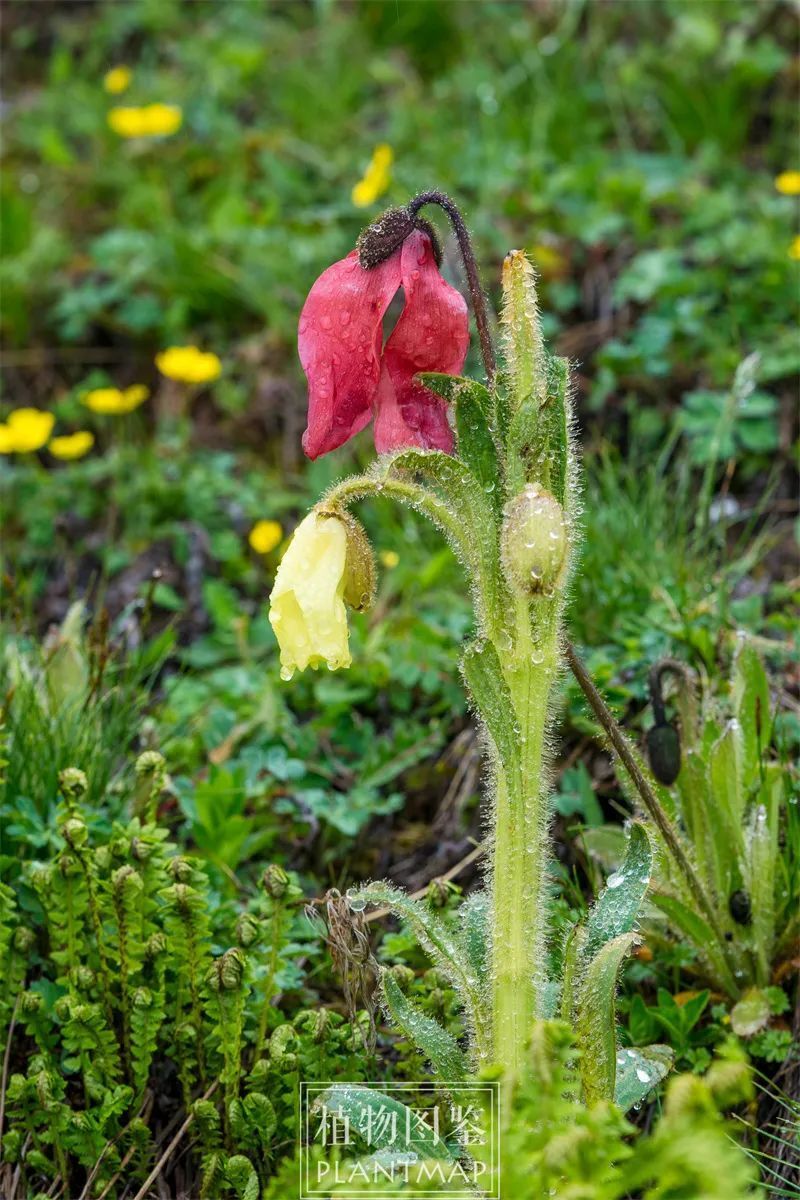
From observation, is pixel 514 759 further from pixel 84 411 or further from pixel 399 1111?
pixel 84 411

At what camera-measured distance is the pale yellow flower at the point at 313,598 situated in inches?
59.7

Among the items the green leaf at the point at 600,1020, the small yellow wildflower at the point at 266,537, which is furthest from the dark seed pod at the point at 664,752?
the small yellow wildflower at the point at 266,537

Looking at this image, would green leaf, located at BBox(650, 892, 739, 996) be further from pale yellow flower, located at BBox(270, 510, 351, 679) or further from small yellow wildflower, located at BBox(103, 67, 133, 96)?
small yellow wildflower, located at BBox(103, 67, 133, 96)

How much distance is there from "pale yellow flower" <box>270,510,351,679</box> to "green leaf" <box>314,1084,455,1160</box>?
52cm

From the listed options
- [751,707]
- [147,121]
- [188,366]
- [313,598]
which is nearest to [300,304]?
[188,366]

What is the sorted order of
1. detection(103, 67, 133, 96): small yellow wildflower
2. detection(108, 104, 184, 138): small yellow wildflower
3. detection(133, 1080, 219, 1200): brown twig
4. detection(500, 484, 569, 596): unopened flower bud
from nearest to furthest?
detection(500, 484, 569, 596): unopened flower bud → detection(133, 1080, 219, 1200): brown twig → detection(108, 104, 184, 138): small yellow wildflower → detection(103, 67, 133, 96): small yellow wildflower

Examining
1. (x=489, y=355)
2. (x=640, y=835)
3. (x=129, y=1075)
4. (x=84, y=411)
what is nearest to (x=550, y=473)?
(x=489, y=355)

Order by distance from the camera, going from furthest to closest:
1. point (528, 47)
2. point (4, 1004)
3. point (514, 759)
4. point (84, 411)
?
point (528, 47) → point (84, 411) → point (4, 1004) → point (514, 759)

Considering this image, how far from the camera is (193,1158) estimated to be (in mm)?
1931

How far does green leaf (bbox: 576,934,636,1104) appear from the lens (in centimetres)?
152

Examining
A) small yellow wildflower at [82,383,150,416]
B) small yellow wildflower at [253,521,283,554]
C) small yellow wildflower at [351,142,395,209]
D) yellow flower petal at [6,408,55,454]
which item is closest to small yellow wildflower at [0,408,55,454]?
yellow flower petal at [6,408,55,454]

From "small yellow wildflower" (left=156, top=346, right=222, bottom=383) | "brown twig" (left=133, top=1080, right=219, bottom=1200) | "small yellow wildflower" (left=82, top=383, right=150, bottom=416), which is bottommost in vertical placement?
"brown twig" (left=133, top=1080, right=219, bottom=1200)

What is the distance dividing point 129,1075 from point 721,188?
3301mm

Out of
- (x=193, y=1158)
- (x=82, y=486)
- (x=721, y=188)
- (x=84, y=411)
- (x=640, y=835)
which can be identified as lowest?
(x=193, y=1158)
